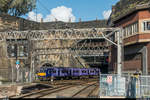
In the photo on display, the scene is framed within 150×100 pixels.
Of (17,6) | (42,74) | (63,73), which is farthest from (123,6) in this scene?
(17,6)

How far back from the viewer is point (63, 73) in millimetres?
43594

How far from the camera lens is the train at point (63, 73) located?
131 feet

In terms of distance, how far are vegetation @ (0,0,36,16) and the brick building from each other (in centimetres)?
3900

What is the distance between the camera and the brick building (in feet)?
89.2

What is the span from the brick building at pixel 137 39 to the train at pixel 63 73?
13517mm

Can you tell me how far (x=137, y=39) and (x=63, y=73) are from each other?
19.3 m

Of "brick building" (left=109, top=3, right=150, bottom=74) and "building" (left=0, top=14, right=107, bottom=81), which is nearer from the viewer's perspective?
"brick building" (left=109, top=3, right=150, bottom=74)

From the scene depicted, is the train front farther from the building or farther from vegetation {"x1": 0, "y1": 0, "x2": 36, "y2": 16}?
vegetation {"x1": 0, "y1": 0, "x2": 36, "y2": 16}

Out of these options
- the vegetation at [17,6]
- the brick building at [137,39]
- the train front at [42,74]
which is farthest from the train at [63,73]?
the vegetation at [17,6]

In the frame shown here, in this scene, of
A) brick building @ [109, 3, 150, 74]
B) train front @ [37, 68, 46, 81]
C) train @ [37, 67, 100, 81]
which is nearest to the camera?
brick building @ [109, 3, 150, 74]

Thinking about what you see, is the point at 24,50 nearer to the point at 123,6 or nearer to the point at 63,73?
the point at 63,73

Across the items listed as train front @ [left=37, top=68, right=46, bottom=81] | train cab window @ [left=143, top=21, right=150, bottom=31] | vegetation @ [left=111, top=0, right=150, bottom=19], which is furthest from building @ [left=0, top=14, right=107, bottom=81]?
train cab window @ [left=143, top=21, right=150, bottom=31]

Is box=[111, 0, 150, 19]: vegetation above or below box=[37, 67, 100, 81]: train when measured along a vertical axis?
above

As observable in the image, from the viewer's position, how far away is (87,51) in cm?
5706
